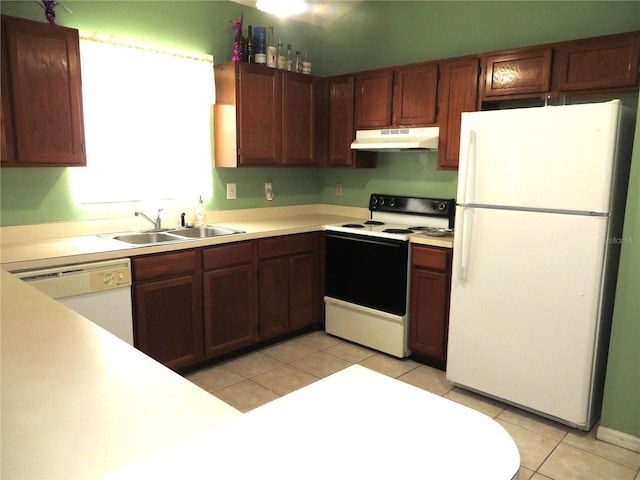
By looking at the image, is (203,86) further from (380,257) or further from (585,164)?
(585,164)

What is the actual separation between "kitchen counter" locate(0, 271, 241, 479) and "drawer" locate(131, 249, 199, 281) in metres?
1.46

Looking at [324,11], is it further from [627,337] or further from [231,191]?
[627,337]

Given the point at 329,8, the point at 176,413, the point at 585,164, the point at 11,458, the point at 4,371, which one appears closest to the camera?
the point at 11,458

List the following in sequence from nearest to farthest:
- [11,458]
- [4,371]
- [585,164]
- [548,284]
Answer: [11,458], [4,371], [585,164], [548,284]

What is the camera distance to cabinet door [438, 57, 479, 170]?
10.5 feet

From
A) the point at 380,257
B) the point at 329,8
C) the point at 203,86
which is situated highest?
the point at 329,8

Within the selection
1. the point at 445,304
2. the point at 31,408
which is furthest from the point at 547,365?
the point at 31,408

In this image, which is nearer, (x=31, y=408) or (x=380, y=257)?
(x=31, y=408)

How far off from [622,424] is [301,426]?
229 cm

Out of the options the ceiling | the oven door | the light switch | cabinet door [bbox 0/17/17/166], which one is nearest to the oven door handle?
the oven door

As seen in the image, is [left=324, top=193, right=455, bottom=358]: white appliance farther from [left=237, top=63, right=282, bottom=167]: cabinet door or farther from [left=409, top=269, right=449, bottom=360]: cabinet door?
[left=237, top=63, right=282, bottom=167]: cabinet door

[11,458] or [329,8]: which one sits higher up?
[329,8]

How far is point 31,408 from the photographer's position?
3.01ft

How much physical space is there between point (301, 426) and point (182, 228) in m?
2.79
